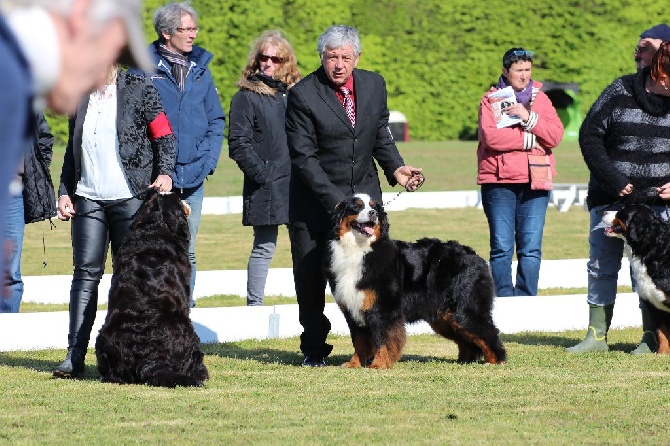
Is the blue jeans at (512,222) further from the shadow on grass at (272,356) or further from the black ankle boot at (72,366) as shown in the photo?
the black ankle boot at (72,366)

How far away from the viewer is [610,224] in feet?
24.5

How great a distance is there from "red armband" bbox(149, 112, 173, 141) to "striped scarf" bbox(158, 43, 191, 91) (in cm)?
170

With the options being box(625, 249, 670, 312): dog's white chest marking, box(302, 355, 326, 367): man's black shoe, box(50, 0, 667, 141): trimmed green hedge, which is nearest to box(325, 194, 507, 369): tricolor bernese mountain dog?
box(302, 355, 326, 367): man's black shoe

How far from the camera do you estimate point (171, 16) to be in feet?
27.1

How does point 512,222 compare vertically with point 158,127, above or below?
below

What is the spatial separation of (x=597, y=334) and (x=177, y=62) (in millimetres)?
3499

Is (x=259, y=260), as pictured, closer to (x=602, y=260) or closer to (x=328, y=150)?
(x=328, y=150)

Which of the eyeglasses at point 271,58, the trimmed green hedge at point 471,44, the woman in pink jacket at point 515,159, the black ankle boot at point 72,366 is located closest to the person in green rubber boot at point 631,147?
the woman in pink jacket at point 515,159

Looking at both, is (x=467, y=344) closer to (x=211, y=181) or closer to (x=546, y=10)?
(x=211, y=181)

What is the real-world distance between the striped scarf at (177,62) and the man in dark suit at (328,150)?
61.5 inches

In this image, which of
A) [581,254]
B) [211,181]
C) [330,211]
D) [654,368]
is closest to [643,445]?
[654,368]

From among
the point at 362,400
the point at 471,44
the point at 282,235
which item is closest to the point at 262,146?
the point at 362,400

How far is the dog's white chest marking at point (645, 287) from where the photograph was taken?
7309 millimetres

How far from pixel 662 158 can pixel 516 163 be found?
6.46ft
